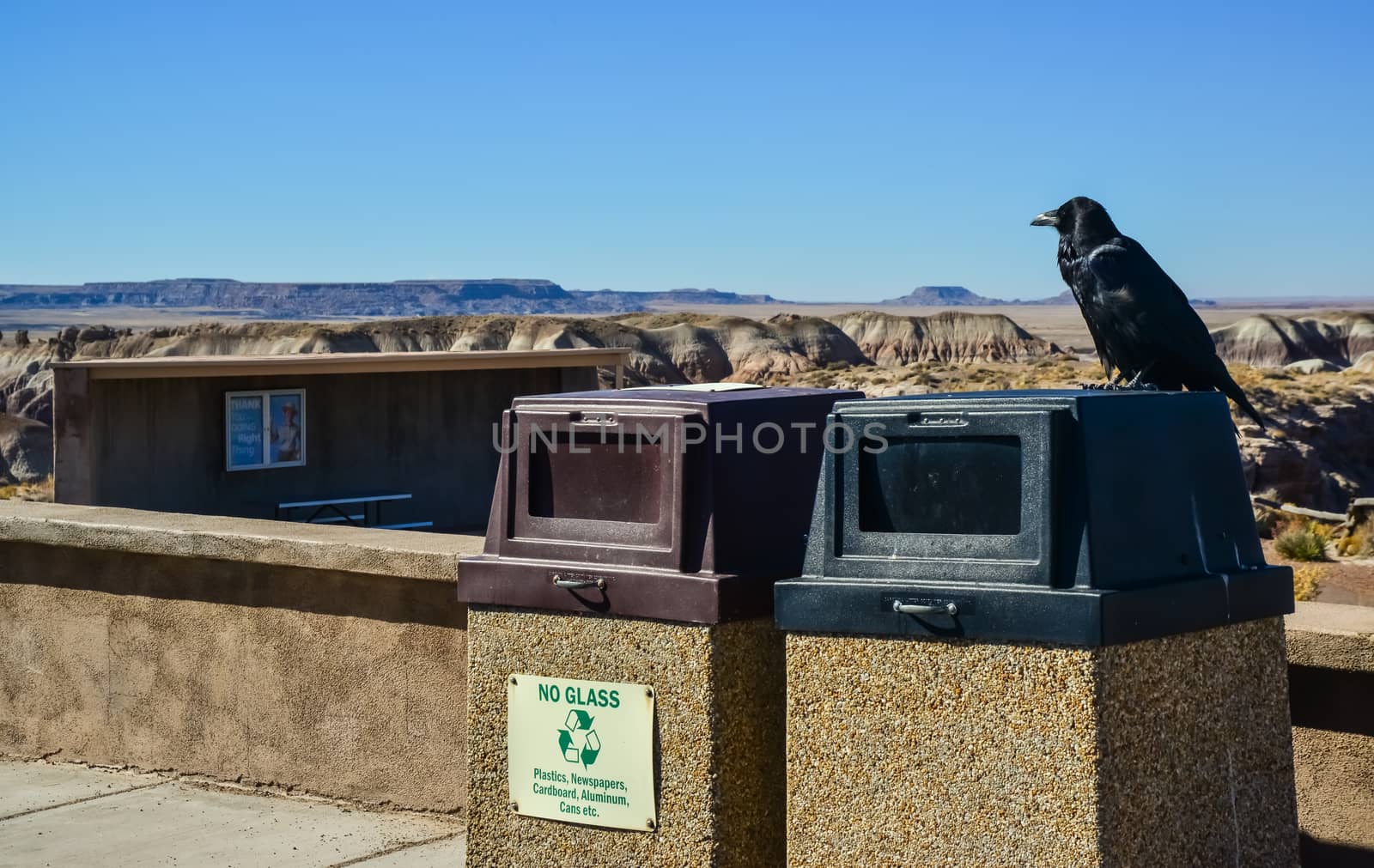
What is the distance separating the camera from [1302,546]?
83.1ft

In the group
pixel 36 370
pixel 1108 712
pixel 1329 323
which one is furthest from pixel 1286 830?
pixel 1329 323

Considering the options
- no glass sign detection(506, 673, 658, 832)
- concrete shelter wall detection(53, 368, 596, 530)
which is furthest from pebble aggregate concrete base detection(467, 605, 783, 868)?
concrete shelter wall detection(53, 368, 596, 530)

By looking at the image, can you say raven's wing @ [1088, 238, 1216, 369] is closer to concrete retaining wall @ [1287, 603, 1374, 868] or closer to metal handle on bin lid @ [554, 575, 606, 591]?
concrete retaining wall @ [1287, 603, 1374, 868]

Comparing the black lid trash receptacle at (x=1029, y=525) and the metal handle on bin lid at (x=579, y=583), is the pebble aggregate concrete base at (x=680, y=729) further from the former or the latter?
the black lid trash receptacle at (x=1029, y=525)

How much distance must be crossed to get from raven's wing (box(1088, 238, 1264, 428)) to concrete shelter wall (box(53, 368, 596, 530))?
10.9 metres

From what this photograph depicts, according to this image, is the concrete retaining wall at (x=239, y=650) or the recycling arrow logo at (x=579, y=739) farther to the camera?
the concrete retaining wall at (x=239, y=650)

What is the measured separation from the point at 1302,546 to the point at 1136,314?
A: 2310 centimetres

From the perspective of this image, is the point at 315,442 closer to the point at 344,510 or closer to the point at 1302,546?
the point at 344,510

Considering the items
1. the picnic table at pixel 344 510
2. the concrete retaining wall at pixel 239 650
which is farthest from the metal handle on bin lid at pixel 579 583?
the picnic table at pixel 344 510

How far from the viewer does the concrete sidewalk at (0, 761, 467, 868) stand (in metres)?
5.11

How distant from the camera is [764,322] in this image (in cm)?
10956

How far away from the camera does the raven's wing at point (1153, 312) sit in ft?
13.3

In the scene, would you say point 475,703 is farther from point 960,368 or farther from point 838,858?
point 960,368

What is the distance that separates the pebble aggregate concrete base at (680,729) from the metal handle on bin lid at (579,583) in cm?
9
